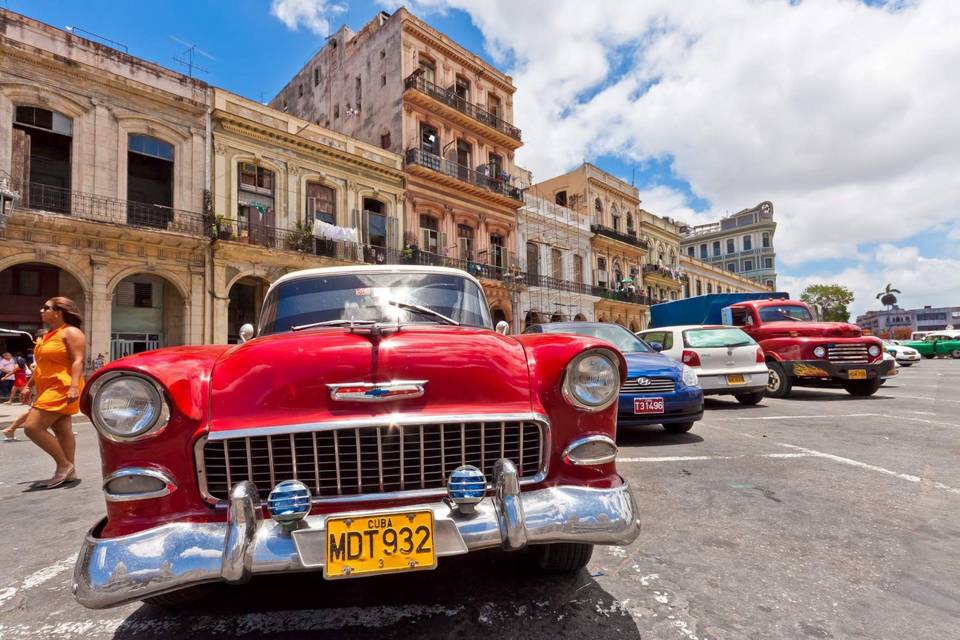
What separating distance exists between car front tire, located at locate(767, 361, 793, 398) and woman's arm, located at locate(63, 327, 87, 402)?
34.6ft

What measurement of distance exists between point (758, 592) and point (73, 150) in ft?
60.0

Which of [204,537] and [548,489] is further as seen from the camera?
[548,489]

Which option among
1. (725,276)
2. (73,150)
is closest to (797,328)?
(73,150)

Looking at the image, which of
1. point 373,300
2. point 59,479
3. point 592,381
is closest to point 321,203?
point 59,479

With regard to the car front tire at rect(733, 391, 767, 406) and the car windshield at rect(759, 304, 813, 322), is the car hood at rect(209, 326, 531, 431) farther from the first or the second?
the car windshield at rect(759, 304, 813, 322)

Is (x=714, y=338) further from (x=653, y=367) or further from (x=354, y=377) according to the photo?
(x=354, y=377)

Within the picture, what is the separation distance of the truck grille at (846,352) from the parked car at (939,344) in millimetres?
33977

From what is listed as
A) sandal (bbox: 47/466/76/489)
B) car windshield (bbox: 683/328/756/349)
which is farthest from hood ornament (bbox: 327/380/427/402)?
car windshield (bbox: 683/328/756/349)

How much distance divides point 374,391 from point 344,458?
0.28 m

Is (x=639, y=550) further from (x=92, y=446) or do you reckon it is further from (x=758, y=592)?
(x=92, y=446)

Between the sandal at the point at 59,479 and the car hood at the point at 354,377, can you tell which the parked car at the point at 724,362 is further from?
the sandal at the point at 59,479

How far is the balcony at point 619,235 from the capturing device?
30406 mm

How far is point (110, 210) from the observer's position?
1424 centimetres

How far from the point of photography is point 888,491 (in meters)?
3.62
